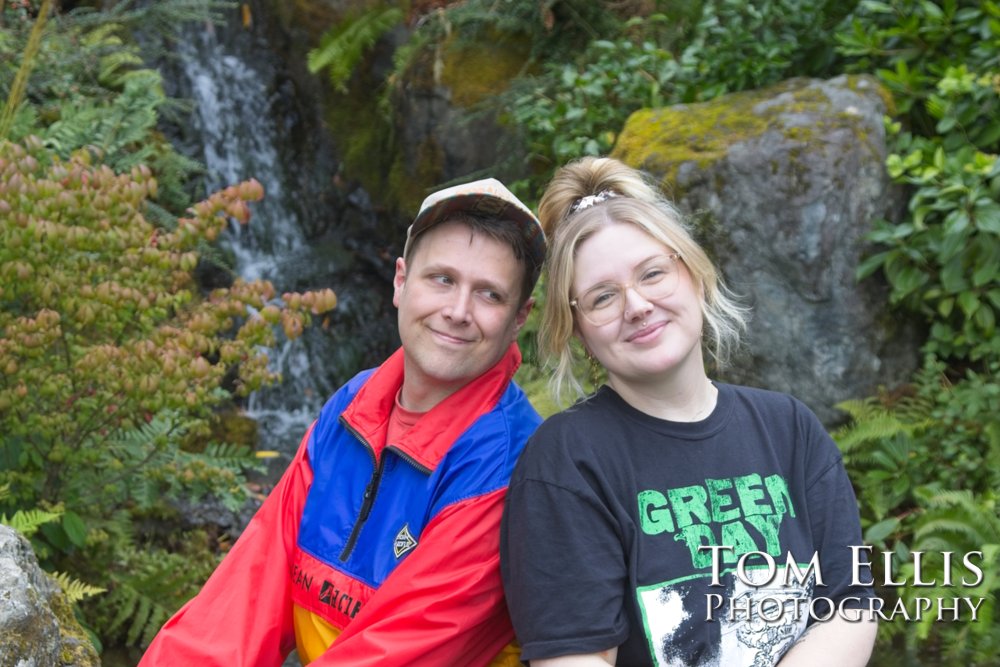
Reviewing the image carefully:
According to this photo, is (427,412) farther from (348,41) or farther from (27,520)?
(348,41)

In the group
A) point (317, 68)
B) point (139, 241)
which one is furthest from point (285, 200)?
point (139, 241)

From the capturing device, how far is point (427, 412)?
229cm

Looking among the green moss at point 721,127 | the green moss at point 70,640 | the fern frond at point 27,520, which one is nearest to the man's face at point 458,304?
the green moss at point 70,640

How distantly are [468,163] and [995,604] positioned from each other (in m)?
4.89

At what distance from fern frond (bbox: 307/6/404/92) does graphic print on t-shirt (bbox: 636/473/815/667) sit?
23.1ft

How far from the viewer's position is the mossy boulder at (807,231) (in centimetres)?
483

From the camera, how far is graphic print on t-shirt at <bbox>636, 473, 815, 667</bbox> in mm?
1960

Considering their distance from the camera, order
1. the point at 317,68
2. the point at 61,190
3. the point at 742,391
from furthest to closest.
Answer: the point at 317,68, the point at 61,190, the point at 742,391

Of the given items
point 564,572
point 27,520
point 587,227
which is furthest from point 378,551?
point 27,520

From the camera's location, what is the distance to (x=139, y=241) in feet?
13.0

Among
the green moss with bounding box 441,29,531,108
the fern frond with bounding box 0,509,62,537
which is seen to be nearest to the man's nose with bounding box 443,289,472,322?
the fern frond with bounding box 0,509,62,537

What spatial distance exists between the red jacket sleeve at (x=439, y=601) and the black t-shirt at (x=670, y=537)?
79 millimetres

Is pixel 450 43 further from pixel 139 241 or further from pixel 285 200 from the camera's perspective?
pixel 139 241

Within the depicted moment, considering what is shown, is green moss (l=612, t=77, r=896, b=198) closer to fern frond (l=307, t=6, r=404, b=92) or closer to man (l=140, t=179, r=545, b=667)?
man (l=140, t=179, r=545, b=667)
